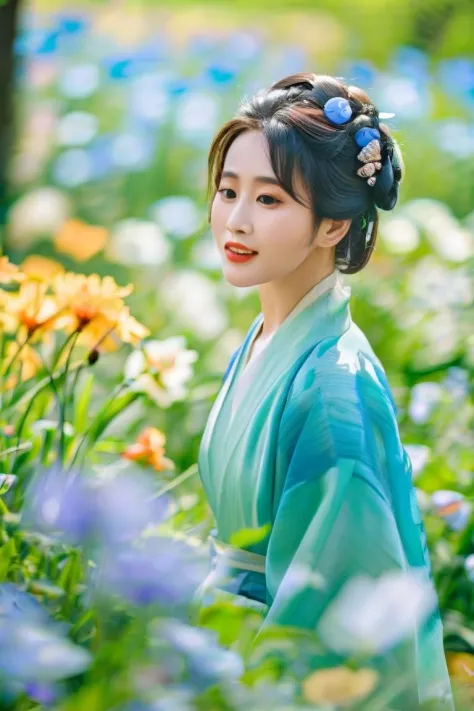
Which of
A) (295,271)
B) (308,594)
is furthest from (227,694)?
(295,271)

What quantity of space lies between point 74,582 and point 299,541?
0.32 m

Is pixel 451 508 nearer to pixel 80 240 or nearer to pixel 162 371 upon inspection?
pixel 162 371

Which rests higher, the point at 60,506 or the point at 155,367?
the point at 155,367

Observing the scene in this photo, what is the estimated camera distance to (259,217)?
140 centimetres

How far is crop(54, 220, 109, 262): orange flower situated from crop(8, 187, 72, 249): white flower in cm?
15

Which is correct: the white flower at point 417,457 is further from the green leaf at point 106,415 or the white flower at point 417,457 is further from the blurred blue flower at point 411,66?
the blurred blue flower at point 411,66

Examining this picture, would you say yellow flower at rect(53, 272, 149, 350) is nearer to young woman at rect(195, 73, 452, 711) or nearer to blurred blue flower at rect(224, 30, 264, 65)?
young woman at rect(195, 73, 452, 711)

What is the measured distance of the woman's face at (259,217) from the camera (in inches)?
54.8

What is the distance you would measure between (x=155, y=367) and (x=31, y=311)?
22 centimetres

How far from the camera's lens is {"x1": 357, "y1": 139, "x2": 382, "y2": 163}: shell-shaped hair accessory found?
4.61ft

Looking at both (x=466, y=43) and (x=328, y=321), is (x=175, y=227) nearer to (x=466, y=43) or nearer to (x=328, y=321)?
(x=328, y=321)

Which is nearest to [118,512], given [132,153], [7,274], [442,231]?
[7,274]

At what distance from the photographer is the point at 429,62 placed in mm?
5840

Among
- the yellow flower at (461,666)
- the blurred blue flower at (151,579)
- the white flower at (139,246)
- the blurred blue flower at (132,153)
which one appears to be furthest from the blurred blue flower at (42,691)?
the blurred blue flower at (132,153)
